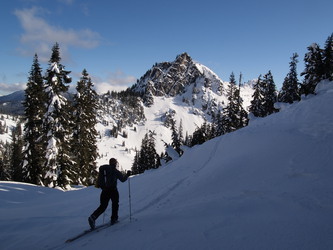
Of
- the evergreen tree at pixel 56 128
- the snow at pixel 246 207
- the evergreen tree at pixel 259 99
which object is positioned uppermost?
the evergreen tree at pixel 259 99

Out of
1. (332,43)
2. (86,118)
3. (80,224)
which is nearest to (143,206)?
(80,224)

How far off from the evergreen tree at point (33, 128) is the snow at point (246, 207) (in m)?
14.7

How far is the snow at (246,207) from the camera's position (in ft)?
13.8

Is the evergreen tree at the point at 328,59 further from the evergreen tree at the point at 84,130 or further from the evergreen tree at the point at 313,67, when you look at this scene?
the evergreen tree at the point at 84,130

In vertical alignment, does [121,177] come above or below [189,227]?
above

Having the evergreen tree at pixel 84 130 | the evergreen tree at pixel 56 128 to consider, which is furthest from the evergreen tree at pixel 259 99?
the evergreen tree at pixel 56 128

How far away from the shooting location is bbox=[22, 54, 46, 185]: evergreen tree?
24.4 meters

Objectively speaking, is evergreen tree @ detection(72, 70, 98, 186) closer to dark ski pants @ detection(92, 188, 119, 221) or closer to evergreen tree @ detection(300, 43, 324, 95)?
dark ski pants @ detection(92, 188, 119, 221)

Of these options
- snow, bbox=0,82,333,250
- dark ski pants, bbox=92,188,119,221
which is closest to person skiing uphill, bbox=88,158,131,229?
dark ski pants, bbox=92,188,119,221

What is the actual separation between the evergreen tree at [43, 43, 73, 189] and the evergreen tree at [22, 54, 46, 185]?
1.85 meters

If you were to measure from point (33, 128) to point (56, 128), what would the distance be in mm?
3396

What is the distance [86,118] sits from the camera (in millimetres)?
29234

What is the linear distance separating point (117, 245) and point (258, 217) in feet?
9.89

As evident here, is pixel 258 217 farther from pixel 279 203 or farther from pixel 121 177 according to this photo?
pixel 121 177
